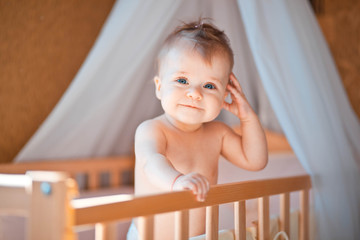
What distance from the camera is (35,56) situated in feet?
5.65

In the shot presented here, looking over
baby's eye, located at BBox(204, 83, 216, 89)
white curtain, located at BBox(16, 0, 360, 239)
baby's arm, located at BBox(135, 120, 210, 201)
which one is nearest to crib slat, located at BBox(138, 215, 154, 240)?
baby's arm, located at BBox(135, 120, 210, 201)

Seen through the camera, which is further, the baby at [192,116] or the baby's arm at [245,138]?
the baby's arm at [245,138]

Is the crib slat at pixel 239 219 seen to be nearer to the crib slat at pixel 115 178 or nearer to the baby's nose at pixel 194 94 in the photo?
the baby's nose at pixel 194 94

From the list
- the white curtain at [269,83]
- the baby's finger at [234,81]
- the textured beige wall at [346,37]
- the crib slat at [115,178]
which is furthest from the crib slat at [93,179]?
the textured beige wall at [346,37]

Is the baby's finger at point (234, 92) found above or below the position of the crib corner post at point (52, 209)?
above

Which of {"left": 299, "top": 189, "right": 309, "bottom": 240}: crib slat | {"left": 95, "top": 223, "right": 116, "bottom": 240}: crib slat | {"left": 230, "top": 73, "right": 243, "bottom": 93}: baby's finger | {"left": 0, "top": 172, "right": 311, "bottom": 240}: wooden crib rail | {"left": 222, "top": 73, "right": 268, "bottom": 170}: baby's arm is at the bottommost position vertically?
{"left": 299, "top": 189, "right": 309, "bottom": 240}: crib slat

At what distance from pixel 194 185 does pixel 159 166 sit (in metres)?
0.10

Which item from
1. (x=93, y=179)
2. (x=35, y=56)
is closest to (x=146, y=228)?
(x=93, y=179)

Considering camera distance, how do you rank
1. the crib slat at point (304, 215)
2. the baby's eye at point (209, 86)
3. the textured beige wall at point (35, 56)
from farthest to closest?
the textured beige wall at point (35, 56) < the crib slat at point (304, 215) < the baby's eye at point (209, 86)

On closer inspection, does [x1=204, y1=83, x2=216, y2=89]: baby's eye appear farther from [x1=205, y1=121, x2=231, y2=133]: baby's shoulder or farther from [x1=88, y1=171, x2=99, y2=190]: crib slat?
[x1=88, y1=171, x2=99, y2=190]: crib slat

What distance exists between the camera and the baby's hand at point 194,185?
2.75 feet

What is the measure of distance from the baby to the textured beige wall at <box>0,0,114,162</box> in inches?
33.1

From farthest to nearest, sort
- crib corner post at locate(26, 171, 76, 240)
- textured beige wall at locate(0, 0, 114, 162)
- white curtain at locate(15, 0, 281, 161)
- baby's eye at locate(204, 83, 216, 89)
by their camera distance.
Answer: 1. textured beige wall at locate(0, 0, 114, 162)
2. white curtain at locate(15, 0, 281, 161)
3. baby's eye at locate(204, 83, 216, 89)
4. crib corner post at locate(26, 171, 76, 240)

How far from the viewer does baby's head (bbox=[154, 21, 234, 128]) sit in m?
1.01
